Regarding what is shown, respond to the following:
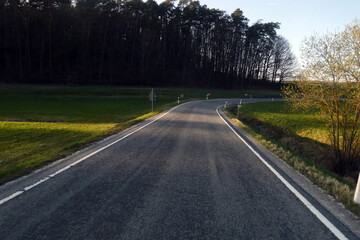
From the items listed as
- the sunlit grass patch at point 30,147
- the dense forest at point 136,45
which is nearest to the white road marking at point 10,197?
the sunlit grass patch at point 30,147

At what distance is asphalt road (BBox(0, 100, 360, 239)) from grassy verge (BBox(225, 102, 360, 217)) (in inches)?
22.5

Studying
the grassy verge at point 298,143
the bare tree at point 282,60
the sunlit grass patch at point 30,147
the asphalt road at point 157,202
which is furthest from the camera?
the bare tree at point 282,60

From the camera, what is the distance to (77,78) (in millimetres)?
47812

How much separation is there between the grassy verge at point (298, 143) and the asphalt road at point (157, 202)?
1.88ft

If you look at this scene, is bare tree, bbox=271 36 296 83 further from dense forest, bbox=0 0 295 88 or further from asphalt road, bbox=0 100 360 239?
asphalt road, bbox=0 100 360 239

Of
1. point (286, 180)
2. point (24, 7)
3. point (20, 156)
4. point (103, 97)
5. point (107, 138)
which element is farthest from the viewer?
point (24, 7)

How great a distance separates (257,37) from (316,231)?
76.5 m

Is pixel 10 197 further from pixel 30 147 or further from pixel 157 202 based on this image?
pixel 30 147

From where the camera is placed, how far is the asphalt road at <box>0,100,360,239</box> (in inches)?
117

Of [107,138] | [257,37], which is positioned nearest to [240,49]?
[257,37]

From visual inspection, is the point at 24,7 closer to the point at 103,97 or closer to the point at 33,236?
the point at 103,97

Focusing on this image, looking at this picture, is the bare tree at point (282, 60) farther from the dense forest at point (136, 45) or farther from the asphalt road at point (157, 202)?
the asphalt road at point (157, 202)

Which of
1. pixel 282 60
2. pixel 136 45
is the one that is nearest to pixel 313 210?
pixel 136 45

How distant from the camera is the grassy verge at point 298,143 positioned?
459cm
